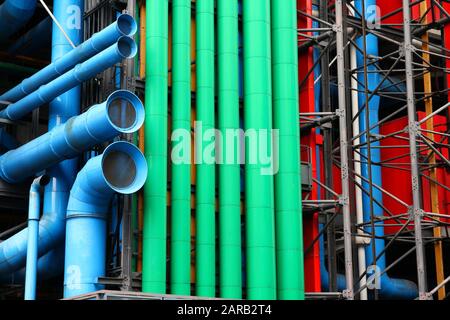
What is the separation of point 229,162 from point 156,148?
2320mm

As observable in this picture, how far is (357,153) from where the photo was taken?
115 feet

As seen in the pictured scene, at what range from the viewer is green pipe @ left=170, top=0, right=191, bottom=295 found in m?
26.5

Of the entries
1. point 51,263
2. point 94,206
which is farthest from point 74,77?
point 51,263

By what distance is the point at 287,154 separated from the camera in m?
28.7

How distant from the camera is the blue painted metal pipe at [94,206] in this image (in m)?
25.8

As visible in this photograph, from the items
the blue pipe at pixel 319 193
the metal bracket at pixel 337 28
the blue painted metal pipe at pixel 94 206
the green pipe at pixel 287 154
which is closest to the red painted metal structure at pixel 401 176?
the blue pipe at pixel 319 193

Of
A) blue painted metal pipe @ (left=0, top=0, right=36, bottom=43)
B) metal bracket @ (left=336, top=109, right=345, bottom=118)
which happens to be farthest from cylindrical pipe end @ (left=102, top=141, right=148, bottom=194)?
blue painted metal pipe @ (left=0, top=0, right=36, bottom=43)

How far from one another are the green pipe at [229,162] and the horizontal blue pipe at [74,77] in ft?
11.1

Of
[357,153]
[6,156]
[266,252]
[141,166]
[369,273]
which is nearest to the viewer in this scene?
[141,166]

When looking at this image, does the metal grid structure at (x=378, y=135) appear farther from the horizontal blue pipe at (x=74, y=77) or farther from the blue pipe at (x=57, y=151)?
the blue pipe at (x=57, y=151)

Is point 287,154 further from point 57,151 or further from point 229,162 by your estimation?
point 57,151

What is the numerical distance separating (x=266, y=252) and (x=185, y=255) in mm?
2409

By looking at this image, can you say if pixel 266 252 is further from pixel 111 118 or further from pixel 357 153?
pixel 357 153

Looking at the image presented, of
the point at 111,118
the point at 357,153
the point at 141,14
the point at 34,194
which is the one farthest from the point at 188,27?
the point at 357,153
